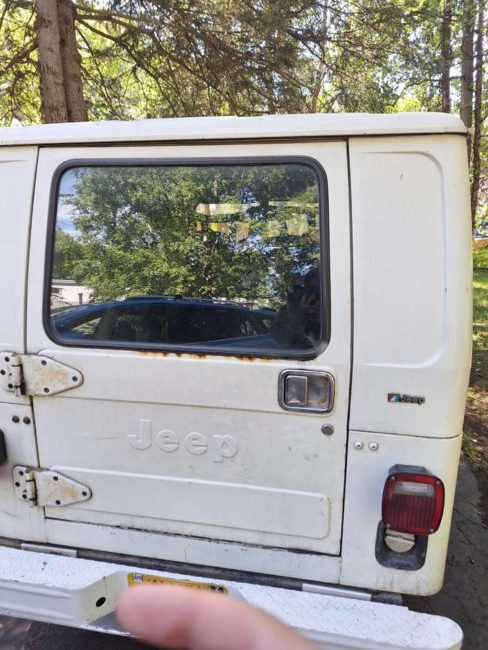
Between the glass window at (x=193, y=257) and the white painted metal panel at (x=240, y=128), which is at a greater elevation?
the white painted metal panel at (x=240, y=128)

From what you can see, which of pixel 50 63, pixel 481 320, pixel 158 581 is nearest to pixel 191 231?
pixel 158 581

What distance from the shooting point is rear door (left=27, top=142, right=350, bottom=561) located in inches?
68.5

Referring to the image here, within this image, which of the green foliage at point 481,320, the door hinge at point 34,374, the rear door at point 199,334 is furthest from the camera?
the green foliage at point 481,320

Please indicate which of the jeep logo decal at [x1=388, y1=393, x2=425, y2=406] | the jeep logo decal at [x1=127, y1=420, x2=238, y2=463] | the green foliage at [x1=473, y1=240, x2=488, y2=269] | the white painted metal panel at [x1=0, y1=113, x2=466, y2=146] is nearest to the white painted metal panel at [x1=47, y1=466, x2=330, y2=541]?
the jeep logo decal at [x1=127, y1=420, x2=238, y2=463]

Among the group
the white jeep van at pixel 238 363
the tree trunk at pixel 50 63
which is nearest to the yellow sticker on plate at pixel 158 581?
the white jeep van at pixel 238 363

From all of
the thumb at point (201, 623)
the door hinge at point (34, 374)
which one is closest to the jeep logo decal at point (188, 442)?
the door hinge at point (34, 374)

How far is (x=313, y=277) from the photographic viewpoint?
177 cm

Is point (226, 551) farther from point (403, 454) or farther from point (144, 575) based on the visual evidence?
point (403, 454)

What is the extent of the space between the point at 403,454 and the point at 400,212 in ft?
2.82

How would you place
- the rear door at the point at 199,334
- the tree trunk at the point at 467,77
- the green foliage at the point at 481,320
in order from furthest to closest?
the tree trunk at the point at 467,77
the green foliage at the point at 481,320
the rear door at the point at 199,334

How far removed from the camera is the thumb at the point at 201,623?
2.15 ft

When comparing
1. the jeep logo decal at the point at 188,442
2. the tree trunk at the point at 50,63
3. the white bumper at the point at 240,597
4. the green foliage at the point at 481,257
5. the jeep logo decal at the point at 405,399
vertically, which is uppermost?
the tree trunk at the point at 50,63

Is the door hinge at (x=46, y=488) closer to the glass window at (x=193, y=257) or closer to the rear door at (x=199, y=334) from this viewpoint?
the rear door at (x=199, y=334)

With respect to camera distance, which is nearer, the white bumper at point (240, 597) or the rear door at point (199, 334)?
the white bumper at point (240, 597)
